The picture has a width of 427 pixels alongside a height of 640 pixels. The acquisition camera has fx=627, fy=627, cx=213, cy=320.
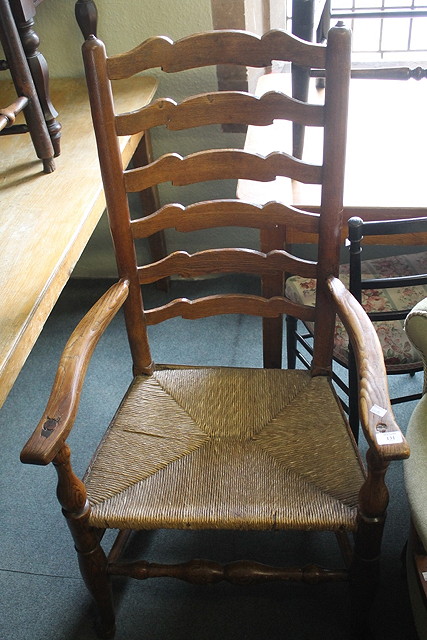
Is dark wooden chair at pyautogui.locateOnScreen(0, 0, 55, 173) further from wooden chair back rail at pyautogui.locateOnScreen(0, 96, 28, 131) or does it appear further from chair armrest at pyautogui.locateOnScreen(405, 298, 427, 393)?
chair armrest at pyautogui.locateOnScreen(405, 298, 427, 393)

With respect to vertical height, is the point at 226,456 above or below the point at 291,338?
above

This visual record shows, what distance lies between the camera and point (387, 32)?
1.99 m

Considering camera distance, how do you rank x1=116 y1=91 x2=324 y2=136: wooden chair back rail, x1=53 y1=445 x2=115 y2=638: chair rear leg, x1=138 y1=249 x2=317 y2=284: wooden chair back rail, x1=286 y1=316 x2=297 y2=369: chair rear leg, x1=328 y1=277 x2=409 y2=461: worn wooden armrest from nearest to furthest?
x1=328 y1=277 x2=409 y2=461: worn wooden armrest → x1=53 y1=445 x2=115 y2=638: chair rear leg → x1=116 y1=91 x2=324 y2=136: wooden chair back rail → x1=138 y1=249 x2=317 y2=284: wooden chair back rail → x1=286 y1=316 x2=297 y2=369: chair rear leg

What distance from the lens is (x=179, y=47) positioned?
1070 millimetres

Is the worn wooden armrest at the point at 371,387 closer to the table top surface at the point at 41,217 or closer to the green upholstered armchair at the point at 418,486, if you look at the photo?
the green upholstered armchair at the point at 418,486

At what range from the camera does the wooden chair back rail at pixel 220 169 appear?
114 cm

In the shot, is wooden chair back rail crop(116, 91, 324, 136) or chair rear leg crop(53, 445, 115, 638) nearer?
chair rear leg crop(53, 445, 115, 638)

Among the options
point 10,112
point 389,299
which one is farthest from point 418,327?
point 10,112

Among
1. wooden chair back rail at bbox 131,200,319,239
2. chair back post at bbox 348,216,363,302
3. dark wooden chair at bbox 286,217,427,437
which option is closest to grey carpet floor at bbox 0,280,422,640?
dark wooden chair at bbox 286,217,427,437

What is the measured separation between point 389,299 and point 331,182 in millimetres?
436

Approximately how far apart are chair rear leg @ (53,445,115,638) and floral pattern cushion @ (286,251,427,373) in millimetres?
631

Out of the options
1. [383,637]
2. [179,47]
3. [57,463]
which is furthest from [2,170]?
[383,637]

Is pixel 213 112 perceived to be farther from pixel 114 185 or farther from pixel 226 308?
pixel 226 308

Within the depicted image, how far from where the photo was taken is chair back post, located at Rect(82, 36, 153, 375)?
42.1 inches
